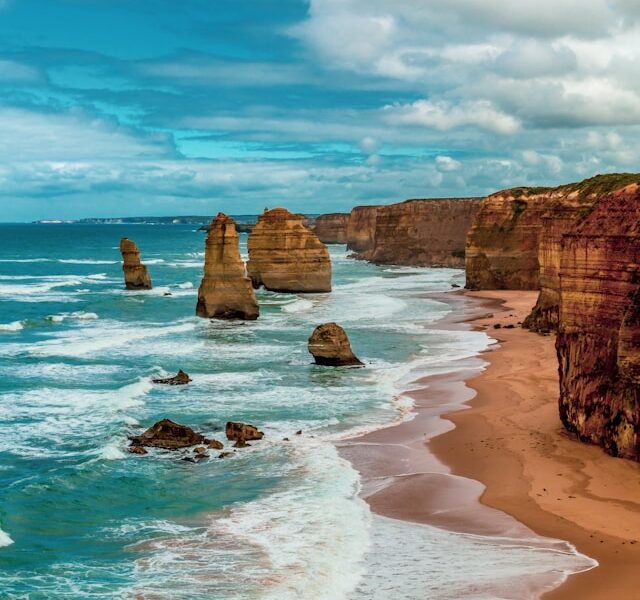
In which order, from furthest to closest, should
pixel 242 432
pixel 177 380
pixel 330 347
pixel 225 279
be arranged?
pixel 225 279
pixel 330 347
pixel 177 380
pixel 242 432

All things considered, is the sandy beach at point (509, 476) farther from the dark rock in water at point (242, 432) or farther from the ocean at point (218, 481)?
the dark rock in water at point (242, 432)

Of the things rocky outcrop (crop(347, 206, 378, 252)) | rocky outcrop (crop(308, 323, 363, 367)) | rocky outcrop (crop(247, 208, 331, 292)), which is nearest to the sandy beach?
rocky outcrop (crop(308, 323, 363, 367))

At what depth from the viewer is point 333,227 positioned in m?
177

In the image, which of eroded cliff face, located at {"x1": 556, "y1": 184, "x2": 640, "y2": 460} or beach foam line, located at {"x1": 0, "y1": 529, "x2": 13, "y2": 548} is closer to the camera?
beach foam line, located at {"x1": 0, "y1": 529, "x2": 13, "y2": 548}

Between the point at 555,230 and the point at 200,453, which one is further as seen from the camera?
the point at 555,230

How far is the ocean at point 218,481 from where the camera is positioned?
48.0 ft

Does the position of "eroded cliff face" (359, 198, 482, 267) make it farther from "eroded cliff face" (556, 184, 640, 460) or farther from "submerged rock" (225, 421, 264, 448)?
"eroded cliff face" (556, 184, 640, 460)

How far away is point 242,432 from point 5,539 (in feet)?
26.9

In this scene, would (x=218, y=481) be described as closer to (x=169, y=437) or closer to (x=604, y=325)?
(x=169, y=437)

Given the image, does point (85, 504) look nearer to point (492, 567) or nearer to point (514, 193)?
point (492, 567)

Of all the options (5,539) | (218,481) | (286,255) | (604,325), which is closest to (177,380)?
(218,481)

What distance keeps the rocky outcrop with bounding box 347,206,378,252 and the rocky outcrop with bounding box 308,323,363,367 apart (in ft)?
341

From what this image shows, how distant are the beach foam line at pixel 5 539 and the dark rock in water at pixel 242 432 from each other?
7.75 meters

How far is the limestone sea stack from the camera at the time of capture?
1929 inches
